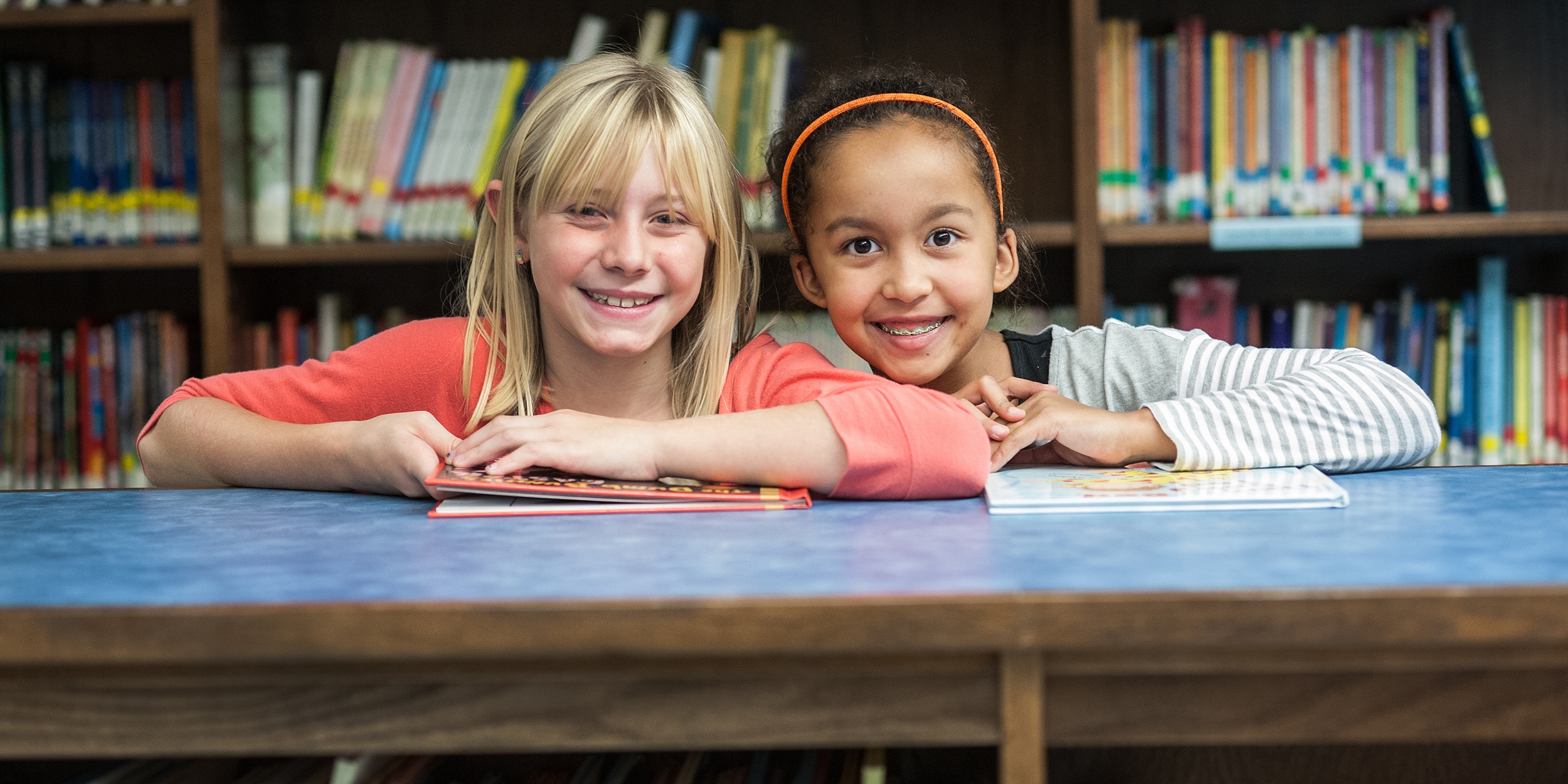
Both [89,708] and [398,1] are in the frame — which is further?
[398,1]

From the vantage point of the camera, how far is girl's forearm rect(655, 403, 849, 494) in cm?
86

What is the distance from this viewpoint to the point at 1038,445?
1.06m

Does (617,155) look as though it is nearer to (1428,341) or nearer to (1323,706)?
(1323,706)

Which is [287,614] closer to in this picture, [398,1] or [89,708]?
[89,708]

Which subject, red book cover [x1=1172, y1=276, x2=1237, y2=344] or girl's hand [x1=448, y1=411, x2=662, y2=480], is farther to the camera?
red book cover [x1=1172, y1=276, x2=1237, y2=344]

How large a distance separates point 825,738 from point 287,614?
0.88 ft

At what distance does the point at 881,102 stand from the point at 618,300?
1.21ft

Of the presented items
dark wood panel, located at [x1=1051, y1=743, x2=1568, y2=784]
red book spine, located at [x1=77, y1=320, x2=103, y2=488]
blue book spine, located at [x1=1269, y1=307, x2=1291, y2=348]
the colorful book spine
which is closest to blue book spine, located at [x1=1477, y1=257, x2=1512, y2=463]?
the colorful book spine

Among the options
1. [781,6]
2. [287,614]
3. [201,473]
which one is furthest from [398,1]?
[287,614]

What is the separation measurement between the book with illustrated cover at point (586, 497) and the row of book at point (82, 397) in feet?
4.36

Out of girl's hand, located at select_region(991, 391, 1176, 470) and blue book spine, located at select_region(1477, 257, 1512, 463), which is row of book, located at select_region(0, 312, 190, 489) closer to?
girl's hand, located at select_region(991, 391, 1176, 470)

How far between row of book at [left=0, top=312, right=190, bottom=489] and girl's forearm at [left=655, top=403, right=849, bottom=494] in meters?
1.41

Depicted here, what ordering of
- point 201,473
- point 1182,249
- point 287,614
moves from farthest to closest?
point 1182,249 → point 201,473 → point 287,614

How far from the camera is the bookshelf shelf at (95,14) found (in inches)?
68.7
